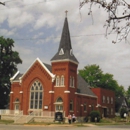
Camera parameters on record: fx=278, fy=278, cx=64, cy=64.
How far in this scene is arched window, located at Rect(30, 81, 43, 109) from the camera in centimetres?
4669

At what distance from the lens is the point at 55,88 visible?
149ft

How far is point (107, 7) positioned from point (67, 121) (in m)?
38.7

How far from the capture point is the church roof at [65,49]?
152 feet

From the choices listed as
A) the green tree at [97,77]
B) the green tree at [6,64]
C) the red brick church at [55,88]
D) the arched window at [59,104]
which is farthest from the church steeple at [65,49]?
the green tree at [97,77]

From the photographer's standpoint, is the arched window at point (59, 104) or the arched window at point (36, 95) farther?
the arched window at point (36, 95)

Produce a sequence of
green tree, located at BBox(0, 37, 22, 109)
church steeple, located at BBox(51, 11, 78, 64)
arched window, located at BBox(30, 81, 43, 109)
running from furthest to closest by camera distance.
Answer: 1. green tree, located at BBox(0, 37, 22, 109)
2. arched window, located at BBox(30, 81, 43, 109)
3. church steeple, located at BBox(51, 11, 78, 64)

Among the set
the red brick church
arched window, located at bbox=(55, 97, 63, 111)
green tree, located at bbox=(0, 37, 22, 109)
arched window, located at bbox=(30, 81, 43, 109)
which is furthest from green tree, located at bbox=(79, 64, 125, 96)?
arched window, located at bbox=(55, 97, 63, 111)

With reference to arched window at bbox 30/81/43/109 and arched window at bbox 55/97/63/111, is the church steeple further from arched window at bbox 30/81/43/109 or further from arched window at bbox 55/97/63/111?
arched window at bbox 55/97/63/111

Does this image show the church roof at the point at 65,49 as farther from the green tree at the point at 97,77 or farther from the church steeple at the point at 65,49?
the green tree at the point at 97,77

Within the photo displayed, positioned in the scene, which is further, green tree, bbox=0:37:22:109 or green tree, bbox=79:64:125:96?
green tree, bbox=79:64:125:96

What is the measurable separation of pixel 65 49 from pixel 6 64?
17.5 m

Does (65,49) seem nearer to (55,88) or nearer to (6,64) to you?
(55,88)

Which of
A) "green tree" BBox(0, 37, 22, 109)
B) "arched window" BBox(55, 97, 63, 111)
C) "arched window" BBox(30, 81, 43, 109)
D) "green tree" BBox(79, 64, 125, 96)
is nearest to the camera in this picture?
"arched window" BBox(55, 97, 63, 111)

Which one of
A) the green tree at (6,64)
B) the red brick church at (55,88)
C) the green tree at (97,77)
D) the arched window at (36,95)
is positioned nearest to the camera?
the red brick church at (55,88)
